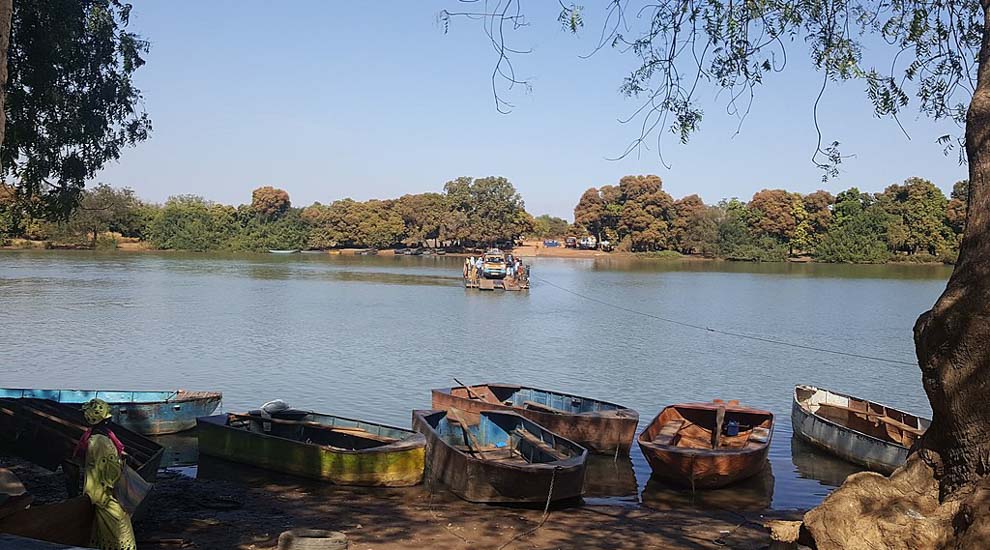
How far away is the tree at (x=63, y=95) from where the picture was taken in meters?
13.5

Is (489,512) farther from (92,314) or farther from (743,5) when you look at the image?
(92,314)

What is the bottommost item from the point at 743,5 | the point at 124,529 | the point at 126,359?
the point at 126,359

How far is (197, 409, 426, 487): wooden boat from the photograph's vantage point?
46.3 feet

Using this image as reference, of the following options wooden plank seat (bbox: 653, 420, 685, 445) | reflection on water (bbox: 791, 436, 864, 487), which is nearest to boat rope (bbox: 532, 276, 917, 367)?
reflection on water (bbox: 791, 436, 864, 487)

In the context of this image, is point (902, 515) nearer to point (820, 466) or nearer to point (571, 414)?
point (571, 414)

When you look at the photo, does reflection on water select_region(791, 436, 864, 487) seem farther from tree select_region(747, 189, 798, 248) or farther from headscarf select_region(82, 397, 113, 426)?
tree select_region(747, 189, 798, 248)

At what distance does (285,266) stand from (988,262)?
8870 centimetres

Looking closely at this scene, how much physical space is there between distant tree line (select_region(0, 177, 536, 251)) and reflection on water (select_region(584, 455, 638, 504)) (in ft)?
316

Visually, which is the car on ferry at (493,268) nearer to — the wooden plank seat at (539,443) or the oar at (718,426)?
the oar at (718,426)

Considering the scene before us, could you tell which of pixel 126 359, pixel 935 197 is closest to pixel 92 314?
pixel 126 359

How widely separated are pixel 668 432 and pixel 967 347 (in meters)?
11.6

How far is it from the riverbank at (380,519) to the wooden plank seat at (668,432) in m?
2.25

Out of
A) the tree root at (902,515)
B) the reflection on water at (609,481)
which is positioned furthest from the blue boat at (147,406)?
the tree root at (902,515)

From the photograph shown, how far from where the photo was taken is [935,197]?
309 ft
